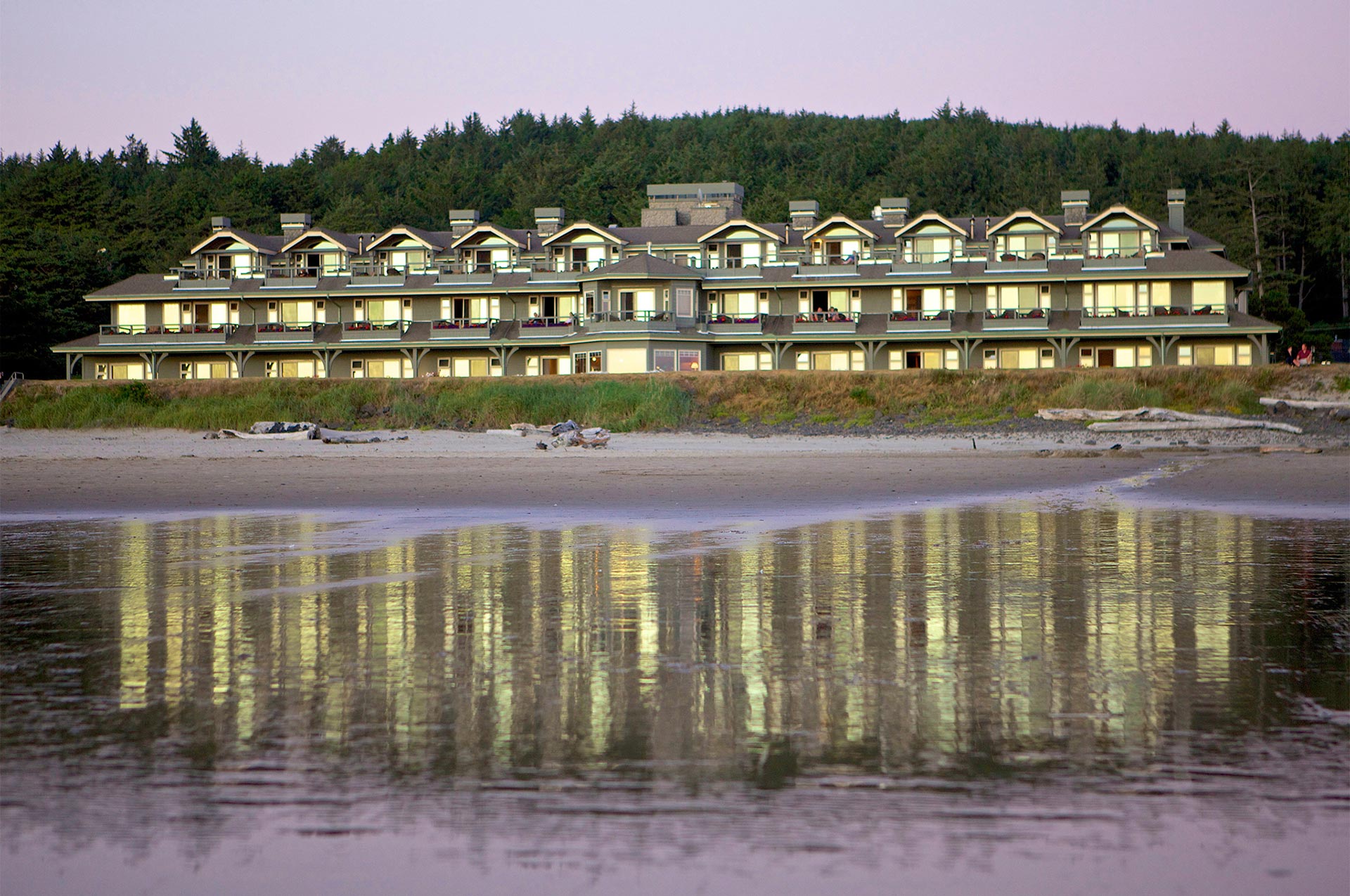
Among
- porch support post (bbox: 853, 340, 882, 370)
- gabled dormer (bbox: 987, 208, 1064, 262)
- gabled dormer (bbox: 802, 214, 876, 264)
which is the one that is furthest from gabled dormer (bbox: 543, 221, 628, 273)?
gabled dormer (bbox: 987, 208, 1064, 262)

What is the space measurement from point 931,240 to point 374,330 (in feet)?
97.5

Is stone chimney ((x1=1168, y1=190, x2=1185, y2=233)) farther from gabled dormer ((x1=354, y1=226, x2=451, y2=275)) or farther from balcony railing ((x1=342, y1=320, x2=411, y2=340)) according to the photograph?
balcony railing ((x1=342, y1=320, x2=411, y2=340))

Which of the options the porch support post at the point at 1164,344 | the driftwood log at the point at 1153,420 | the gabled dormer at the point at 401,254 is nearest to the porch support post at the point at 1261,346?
the porch support post at the point at 1164,344

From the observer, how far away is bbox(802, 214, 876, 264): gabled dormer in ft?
218

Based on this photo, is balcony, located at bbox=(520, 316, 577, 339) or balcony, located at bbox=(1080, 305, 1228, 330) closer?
balcony, located at bbox=(1080, 305, 1228, 330)

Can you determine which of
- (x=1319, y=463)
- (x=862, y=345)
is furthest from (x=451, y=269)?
(x=1319, y=463)

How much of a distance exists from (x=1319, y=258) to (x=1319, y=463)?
85.2 meters

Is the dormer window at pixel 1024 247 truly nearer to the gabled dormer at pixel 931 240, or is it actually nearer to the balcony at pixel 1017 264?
the balcony at pixel 1017 264

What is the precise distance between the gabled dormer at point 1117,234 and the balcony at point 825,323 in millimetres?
12374

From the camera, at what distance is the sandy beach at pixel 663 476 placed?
1980cm

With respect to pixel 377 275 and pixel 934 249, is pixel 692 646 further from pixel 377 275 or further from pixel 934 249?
pixel 377 275

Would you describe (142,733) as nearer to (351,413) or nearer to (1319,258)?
(351,413)

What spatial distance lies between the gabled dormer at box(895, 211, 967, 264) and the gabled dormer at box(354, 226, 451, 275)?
82.5ft

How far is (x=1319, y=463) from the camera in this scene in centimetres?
2498
